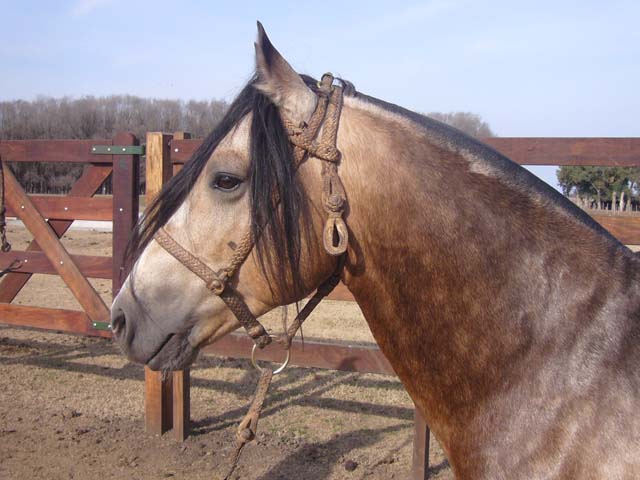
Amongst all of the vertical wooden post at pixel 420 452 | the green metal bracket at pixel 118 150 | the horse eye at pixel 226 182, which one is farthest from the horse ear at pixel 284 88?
the green metal bracket at pixel 118 150

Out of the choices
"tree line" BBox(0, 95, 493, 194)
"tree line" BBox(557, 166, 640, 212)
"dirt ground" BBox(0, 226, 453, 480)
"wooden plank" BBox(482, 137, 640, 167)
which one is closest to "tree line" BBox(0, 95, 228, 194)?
"tree line" BBox(0, 95, 493, 194)

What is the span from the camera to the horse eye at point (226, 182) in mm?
1652

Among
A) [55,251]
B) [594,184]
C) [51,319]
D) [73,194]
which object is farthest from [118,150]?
[594,184]

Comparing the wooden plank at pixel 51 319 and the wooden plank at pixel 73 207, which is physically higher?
the wooden plank at pixel 73 207

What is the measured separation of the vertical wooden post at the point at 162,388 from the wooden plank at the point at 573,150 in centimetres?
229

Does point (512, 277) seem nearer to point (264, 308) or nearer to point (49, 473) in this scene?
point (264, 308)

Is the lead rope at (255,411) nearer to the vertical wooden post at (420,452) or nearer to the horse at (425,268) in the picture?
the horse at (425,268)

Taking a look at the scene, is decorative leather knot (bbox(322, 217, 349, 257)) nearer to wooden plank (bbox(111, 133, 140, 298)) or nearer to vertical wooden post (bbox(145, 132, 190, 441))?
vertical wooden post (bbox(145, 132, 190, 441))

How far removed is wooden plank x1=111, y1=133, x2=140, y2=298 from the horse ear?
285cm

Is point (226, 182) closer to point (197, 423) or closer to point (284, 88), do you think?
point (284, 88)

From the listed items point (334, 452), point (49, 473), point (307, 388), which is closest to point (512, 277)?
point (334, 452)

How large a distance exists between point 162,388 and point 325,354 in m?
1.34

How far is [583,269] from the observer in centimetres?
153

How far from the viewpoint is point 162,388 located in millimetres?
4281
